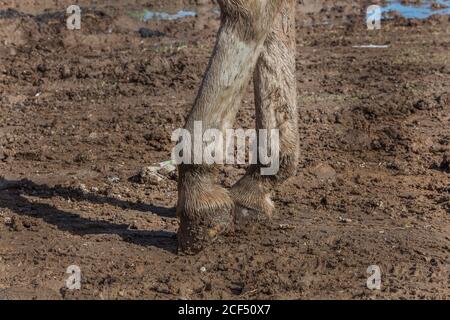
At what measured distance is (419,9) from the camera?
13422mm

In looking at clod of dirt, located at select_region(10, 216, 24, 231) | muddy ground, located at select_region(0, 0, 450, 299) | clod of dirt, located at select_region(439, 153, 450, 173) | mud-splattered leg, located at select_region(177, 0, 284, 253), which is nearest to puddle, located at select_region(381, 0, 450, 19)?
muddy ground, located at select_region(0, 0, 450, 299)

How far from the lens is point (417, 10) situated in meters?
13.4

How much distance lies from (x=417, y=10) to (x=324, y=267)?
8711 millimetres

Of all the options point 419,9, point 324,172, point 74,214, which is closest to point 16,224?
point 74,214

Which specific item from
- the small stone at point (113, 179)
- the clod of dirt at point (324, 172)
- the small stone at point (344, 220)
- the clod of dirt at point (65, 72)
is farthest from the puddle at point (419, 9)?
the small stone at point (344, 220)

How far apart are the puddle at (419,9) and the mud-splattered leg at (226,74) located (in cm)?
803

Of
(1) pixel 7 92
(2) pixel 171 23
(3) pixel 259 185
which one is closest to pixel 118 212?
(3) pixel 259 185

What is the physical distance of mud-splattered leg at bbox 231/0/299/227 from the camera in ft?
19.2

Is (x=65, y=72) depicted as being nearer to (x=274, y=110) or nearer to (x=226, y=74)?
(x=274, y=110)

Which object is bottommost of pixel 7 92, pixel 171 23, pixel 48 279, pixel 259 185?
pixel 48 279

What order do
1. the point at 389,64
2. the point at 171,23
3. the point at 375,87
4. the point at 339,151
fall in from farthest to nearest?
the point at 171,23, the point at 389,64, the point at 375,87, the point at 339,151

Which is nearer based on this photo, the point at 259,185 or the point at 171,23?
the point at 259,185

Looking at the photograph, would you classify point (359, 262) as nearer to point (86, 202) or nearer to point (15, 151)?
point (86, 202)

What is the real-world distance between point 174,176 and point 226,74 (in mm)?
2171
